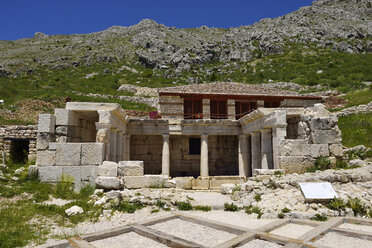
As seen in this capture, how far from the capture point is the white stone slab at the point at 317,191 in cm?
746

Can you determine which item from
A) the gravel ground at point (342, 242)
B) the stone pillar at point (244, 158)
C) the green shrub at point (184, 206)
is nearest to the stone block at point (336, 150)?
the stone pillar at point (244, 158)

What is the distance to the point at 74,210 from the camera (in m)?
6.89

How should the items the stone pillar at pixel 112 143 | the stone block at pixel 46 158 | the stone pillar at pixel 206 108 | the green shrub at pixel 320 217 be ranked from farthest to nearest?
the stone pillar at pixel 206 108 → the stone pillar at pixel 112 143 → the stone block at pixel 46 158 → the green shrub at pixel 320 217

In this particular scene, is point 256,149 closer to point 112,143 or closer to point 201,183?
point 201,183

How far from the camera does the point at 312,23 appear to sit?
64.3 metres

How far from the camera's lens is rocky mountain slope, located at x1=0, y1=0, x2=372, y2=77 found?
2156 inches

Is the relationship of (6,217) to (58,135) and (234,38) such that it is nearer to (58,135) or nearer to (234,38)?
(58,135)

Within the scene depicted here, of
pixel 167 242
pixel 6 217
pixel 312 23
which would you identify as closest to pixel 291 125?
pixel 167 242

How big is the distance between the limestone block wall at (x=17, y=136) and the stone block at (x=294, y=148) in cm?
1269

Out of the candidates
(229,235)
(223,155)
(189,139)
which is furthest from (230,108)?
(229,235)

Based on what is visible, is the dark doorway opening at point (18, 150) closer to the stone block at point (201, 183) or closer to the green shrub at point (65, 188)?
the green shrub at point (65, 188)

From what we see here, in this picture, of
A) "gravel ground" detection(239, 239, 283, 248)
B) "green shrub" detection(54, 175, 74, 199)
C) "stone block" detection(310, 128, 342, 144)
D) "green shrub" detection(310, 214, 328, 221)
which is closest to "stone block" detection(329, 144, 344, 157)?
"stone block" detection(310, 128, 342, 144)

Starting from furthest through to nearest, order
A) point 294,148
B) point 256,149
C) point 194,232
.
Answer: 1. point 256,149
2. point 294,148
3. point 194,232

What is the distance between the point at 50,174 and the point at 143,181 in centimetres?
360
